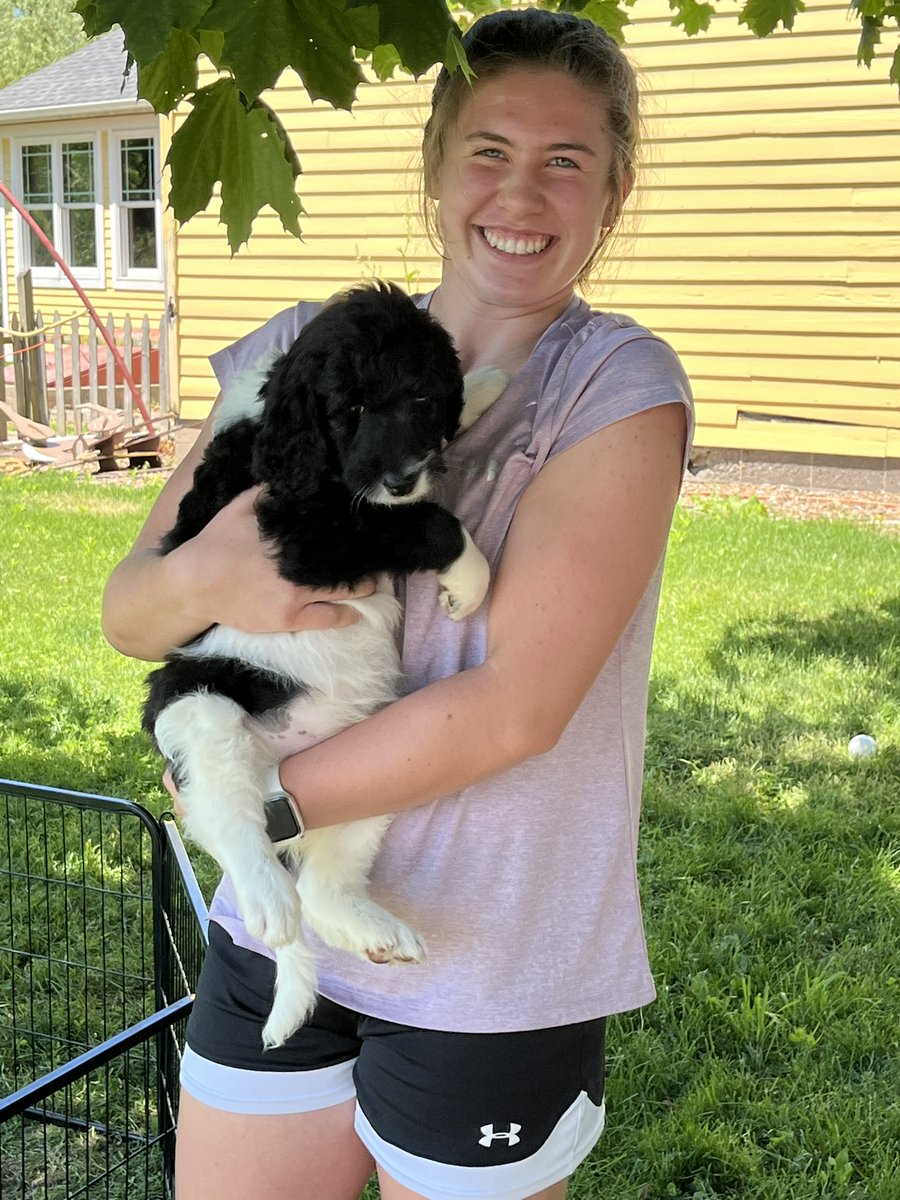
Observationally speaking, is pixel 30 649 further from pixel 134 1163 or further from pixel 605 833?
pixel 605 833

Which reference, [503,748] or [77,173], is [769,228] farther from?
[77,173]

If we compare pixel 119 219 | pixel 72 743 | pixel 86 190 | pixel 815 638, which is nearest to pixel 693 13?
pixel 815 638

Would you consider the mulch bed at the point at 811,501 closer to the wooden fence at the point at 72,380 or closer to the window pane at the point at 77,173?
the wooden fence at the point at 72,380

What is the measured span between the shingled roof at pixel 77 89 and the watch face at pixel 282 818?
16015mm

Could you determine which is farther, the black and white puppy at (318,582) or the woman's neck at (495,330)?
the woman's neck at (495,330)

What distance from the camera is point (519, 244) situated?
175 centimetres

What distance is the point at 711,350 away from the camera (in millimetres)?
9508

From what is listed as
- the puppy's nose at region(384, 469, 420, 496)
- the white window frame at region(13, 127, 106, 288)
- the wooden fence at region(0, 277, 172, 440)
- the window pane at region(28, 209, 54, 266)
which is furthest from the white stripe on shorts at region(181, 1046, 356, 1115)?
the window pane at region(28, 209, 54, 266)

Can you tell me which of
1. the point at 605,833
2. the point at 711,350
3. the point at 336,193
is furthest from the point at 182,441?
the point at 605,833

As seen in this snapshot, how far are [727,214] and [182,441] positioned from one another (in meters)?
5.23

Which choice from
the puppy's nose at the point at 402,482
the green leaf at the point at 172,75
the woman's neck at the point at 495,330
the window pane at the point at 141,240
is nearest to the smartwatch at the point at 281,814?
the puppy's nose at the point at 402,482

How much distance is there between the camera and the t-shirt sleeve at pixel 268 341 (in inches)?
78.4

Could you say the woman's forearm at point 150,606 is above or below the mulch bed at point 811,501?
above

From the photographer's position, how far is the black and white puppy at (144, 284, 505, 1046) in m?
1.69
